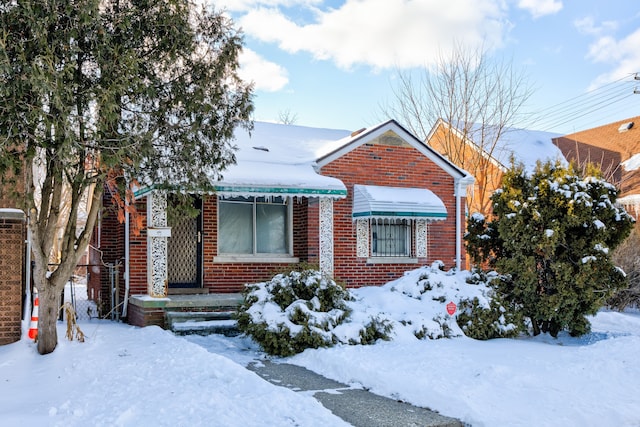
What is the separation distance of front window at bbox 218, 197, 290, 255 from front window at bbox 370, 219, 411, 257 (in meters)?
2.15

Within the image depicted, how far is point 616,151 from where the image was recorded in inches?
997

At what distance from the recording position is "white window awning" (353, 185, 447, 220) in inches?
494

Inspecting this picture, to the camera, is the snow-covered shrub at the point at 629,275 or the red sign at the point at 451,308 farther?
the snow-covered shrub at the point at 629,275

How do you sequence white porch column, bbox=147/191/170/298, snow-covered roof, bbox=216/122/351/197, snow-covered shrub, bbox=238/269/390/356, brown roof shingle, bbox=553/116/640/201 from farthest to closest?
brown roof shingle, bbox=553/116/640/201 → snow-covered roof, bbox=216/122/351/197 → white porch column, bbox=147/191/170/298 → snow-covered shrub, bbox=238/269/390/356

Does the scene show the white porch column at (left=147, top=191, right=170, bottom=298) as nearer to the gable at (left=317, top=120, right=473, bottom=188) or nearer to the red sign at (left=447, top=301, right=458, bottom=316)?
the gable at (left=317, top=120, right=473, bottom=188)

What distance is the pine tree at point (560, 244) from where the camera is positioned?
30.7 feet

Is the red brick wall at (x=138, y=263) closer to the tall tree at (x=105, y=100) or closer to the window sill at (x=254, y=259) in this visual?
the window sill at (x=254, y=259)

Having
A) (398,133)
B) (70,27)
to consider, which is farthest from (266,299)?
(398,133)

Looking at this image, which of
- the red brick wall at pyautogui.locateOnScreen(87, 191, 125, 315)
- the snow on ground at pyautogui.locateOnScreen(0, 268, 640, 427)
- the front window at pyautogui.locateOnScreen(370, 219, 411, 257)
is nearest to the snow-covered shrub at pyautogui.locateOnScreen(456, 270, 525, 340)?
the snow on ground at pyautogui.locateOnScreen(0, 268, 640, 427)

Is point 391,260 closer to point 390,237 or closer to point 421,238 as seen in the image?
point 390,237

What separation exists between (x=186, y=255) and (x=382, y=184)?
491 centimetres

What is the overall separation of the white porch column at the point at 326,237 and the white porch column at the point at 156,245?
3.50 meters

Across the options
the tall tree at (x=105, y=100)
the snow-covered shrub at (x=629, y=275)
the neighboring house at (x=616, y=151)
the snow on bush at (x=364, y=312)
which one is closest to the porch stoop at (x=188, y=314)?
the snow on bush at (x=364, y=312)

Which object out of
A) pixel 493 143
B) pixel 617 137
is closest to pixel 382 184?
pixel 493 143
